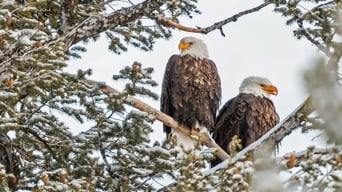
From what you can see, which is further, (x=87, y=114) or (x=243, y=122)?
(x=243, y=122)

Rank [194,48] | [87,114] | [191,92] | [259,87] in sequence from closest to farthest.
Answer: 1. [87,114]
2. [191,92]
3. [194,48]
4. [259,87]

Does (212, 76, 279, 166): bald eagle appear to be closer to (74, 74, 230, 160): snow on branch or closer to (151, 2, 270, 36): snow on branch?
(74, 74, 230, 160): snow on branch

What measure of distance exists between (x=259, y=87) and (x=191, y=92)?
1.12 m

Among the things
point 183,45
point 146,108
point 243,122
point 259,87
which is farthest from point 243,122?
point 146,108

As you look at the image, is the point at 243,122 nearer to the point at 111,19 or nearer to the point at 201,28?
the point at 201,28

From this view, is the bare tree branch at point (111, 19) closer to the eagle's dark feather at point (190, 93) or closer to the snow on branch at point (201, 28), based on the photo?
the snow on branch at point (201, 28)

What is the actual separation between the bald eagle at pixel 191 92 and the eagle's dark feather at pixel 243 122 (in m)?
0.16

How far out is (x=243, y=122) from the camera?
838 centimetres

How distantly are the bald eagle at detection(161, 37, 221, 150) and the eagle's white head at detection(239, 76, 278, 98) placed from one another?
624mm

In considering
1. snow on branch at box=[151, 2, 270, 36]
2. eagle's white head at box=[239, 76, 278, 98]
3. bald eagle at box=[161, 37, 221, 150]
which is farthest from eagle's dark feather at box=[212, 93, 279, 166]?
snow on branch at box=[151, 2, 270, 36]

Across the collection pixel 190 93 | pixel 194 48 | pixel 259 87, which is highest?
pixel 194 48

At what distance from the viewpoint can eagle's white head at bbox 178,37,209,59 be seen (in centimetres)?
855

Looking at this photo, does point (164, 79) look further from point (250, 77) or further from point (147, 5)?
point (147, 5)

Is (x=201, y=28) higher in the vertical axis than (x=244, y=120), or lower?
lower
